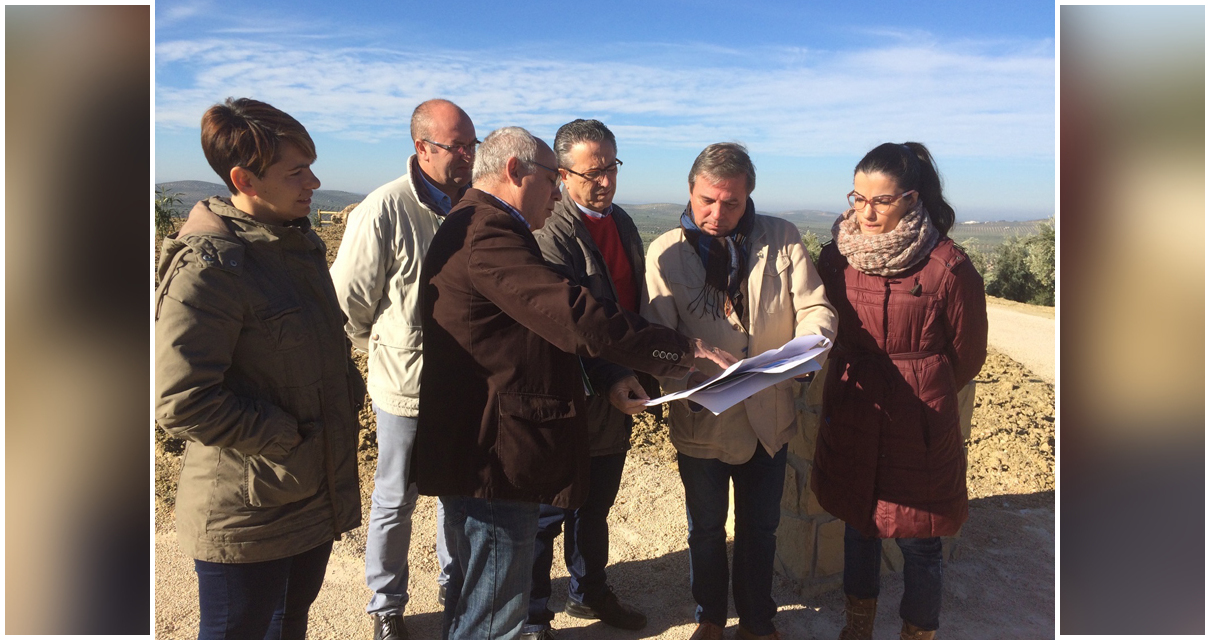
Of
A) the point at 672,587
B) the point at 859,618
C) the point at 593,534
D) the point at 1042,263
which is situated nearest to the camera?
the point at 859,618

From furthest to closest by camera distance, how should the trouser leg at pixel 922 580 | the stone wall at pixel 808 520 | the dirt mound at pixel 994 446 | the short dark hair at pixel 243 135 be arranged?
the dirt mound at pixel 994 446, the stone wall at pixel 808 520, the trouser leg at pixel 922 580, the short dark hair at pixel 243 135

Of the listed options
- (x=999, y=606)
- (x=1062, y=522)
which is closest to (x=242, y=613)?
(x=1062, y=522)

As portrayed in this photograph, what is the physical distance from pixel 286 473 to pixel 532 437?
0.68 m

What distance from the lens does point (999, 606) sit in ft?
12.4

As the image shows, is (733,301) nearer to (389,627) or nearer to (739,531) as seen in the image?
(739,531)

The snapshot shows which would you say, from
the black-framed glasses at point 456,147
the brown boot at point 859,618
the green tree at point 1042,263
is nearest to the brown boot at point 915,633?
the brown boot at point 859,618

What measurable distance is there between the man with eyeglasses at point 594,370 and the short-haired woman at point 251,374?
2.66 ft

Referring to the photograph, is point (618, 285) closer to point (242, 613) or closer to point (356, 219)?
point (356, 219)

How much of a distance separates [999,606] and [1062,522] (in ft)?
4.87

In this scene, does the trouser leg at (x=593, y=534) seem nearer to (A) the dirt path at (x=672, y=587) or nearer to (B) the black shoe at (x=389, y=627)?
(A) the dirt path at (x=672, y=587)

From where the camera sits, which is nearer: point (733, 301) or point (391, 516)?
point (733, 301)

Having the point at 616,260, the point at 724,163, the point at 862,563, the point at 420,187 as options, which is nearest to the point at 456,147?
the point at 420,187

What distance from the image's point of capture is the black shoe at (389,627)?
3.33 meters

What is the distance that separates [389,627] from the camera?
131 inches
